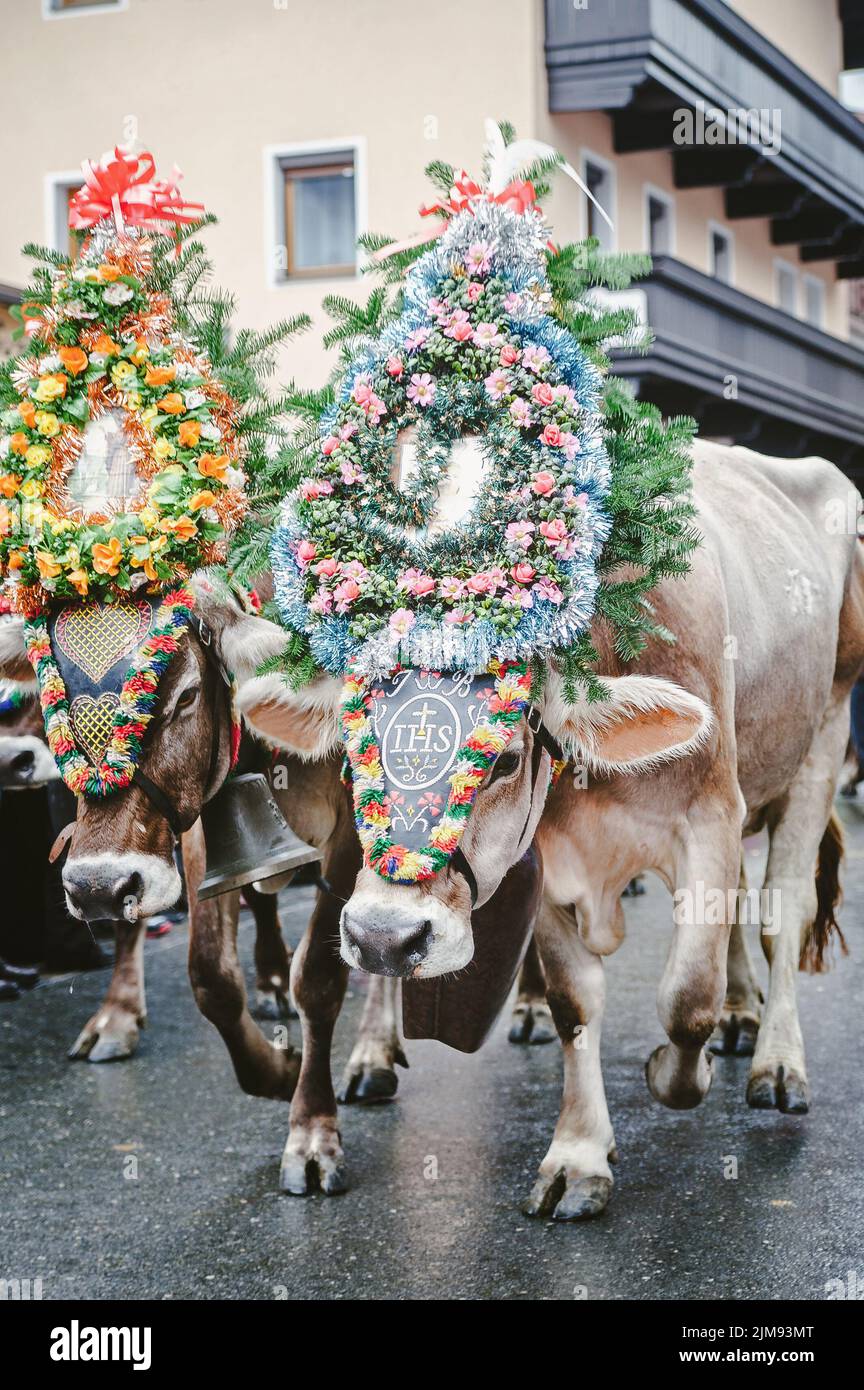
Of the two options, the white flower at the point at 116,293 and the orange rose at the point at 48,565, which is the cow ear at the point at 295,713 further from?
the white flower at the point at 116,293

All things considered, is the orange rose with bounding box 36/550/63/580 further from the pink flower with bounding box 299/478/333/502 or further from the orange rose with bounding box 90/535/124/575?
the pink flower with bounding box 299/478/333/502

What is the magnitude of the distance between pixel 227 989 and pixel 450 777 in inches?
69.0

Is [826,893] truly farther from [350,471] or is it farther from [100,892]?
[100,892]

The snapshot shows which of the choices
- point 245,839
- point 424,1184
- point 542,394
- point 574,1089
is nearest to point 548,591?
point 542,394

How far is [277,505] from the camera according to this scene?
471 centimetres

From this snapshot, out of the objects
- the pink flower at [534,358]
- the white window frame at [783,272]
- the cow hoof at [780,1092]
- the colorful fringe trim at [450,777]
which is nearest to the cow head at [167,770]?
the colorful fringe trim at [450,777]

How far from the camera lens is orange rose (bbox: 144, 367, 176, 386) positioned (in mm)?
4441

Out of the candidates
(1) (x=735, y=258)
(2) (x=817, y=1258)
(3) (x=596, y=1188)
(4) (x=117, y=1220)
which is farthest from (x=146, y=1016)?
(1) (x=735, y=258)

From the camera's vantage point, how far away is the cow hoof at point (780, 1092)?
547 centimetres

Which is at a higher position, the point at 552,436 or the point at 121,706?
the point at 552,436

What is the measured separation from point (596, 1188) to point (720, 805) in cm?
113

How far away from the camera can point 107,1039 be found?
645cm

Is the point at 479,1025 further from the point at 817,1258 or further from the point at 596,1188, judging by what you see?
the point at 817,1258

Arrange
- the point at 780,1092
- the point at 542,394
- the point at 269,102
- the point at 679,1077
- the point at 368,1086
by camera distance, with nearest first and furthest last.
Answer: the point at 542,394, the point at 679,1077, the point at 780,1092, the point at 368,1086, the point at 269,102
